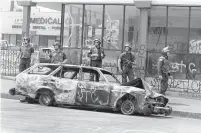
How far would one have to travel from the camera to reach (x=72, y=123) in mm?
8828

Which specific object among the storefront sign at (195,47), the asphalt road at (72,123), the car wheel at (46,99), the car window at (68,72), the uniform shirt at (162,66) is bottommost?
the asphalt road at (72,123)

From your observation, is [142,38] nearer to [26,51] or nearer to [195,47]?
[195,47]

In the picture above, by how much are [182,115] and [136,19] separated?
8140mm

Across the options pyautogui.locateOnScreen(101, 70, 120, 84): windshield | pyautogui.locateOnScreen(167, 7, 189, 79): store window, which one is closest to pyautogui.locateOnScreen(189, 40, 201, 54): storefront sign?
pyautogui.locateOnScreen(167, 7, 189, 79): store window

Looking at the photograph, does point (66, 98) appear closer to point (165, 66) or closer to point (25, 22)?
point (165, 66)

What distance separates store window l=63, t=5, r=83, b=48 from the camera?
20438mm

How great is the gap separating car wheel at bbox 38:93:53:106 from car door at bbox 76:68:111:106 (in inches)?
33.3

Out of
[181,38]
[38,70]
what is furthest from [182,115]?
[181,38]

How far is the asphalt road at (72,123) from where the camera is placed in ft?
26.2

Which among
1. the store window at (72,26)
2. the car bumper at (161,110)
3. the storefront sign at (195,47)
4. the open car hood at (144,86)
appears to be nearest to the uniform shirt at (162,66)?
the open car hood at (144,86)

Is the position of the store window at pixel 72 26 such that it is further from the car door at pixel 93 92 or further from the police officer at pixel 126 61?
the car door at pixel 93 92

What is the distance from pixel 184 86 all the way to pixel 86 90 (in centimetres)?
715

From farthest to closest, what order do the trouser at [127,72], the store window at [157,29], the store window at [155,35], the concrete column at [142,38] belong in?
the store window at [157,29] → the store window at [155,35] → the concrete column at [142,38] → the trouser at [127,72]

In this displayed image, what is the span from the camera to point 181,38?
19.0 meters
